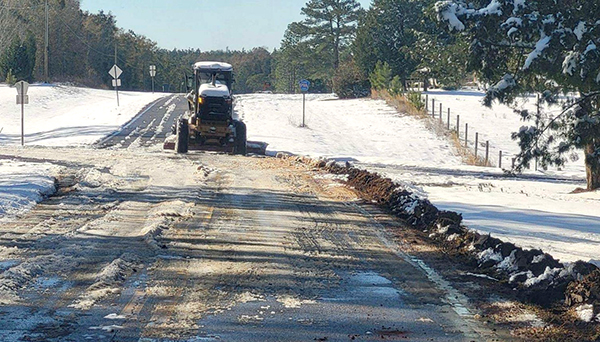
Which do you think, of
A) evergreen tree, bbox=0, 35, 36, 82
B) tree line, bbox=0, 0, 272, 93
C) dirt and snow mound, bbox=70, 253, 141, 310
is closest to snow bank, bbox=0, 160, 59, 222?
dirt and snow mound, bbox=70, 253, 141, 310

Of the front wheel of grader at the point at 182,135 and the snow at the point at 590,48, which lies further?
the front wheel of grader at the point at 182,135

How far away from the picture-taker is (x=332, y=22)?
8906cm

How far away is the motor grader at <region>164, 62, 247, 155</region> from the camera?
25.0 meters

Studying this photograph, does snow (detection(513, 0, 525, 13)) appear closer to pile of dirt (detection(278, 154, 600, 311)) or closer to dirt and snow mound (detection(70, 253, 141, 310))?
pile of dirt (detection(278, 154, 600, 311))

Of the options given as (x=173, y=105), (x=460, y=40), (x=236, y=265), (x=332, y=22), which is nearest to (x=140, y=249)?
(x=236, y=265)

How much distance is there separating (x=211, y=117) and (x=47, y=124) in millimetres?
22341

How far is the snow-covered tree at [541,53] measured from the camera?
42.2 ft

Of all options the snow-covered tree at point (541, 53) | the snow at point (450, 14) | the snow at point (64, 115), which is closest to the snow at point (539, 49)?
the snow-covered tree at point (541, 53)

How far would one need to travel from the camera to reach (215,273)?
857 cm

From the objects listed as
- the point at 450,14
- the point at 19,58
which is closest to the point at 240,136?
the point at 450,14

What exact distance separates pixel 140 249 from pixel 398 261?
3.30 meters

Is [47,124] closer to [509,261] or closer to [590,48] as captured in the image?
[590,48]

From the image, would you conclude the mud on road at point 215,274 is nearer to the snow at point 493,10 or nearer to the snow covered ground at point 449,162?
the snow covered ground at point 449,162

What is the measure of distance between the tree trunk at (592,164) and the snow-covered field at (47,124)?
11.0m
